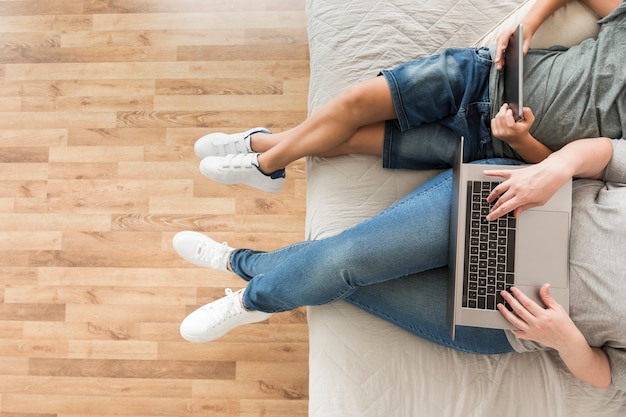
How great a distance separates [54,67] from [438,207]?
1427mm

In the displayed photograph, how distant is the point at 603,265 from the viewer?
40.9 inches

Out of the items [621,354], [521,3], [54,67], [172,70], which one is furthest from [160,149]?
[621,354]

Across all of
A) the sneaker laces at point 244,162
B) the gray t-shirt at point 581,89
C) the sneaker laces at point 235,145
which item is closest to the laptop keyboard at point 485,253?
the gray t-shirt at point 581,89

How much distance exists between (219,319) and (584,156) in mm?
978

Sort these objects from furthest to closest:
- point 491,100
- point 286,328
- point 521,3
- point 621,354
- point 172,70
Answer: point 172,70, point 286,328, point 521,3, point 491,100, point 621,354

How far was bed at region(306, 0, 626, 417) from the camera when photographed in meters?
1.15

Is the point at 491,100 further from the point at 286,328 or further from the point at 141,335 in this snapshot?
the point at 141,335

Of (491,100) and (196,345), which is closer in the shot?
(491,100)

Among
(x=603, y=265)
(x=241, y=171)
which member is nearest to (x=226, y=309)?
(x=241, y=171)

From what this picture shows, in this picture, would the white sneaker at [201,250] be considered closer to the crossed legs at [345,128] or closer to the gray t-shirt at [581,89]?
the crossed legs at [345,128]

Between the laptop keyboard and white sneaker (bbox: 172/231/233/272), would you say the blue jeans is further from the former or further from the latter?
white sneaker (bbox: 172/231/233/272)

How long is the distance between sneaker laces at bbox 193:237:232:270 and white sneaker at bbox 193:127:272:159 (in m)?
0.27

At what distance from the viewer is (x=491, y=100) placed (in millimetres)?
1175

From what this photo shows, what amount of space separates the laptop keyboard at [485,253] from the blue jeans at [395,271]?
0.06m
